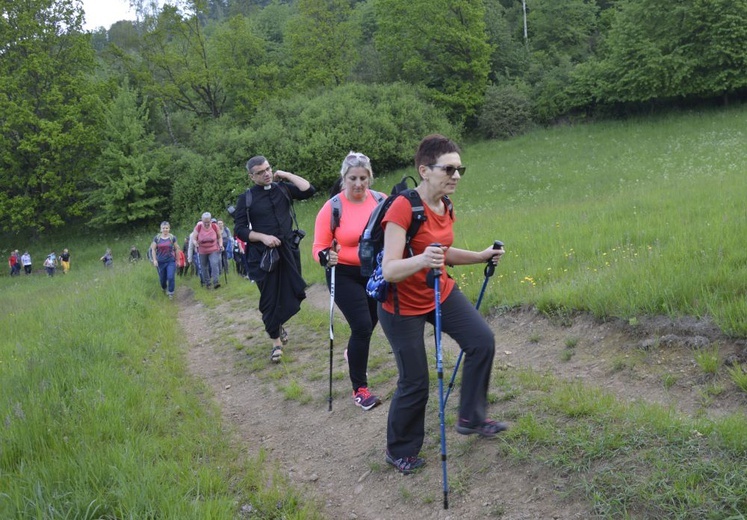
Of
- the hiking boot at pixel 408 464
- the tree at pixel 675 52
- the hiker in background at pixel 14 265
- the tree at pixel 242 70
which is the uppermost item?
the tree at pixel 242 70

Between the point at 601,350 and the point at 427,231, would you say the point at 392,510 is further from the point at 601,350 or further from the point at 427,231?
the point at 601,350

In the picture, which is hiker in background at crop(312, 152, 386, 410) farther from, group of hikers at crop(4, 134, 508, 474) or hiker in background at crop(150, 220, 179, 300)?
hiker in background at crop(150, 220, 179, 300)

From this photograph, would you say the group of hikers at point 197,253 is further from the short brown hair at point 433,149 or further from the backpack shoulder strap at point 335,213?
the short brown hair at point 433,149

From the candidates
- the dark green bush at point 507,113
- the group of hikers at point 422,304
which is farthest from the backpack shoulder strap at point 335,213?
the dark green bush at point 507,113

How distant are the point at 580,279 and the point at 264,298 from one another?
3900mm

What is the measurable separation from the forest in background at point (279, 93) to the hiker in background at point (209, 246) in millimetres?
18164

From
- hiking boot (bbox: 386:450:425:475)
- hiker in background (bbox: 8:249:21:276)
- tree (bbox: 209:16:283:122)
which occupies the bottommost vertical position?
hiker in background (bbox: 8:249:21:276)

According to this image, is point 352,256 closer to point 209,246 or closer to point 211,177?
point 209,246

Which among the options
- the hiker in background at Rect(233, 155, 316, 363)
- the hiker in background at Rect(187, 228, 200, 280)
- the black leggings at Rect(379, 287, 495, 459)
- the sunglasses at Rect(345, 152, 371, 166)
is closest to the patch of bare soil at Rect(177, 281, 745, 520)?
the black leggings at Rect(379, 287, 495, 459)

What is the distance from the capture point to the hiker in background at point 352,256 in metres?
5.61

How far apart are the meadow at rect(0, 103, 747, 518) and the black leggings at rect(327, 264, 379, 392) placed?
4.02 feet

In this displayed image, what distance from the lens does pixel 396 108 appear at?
37.1m

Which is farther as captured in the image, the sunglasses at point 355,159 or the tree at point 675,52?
the tree at point 675,52

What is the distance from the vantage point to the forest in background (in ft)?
114
